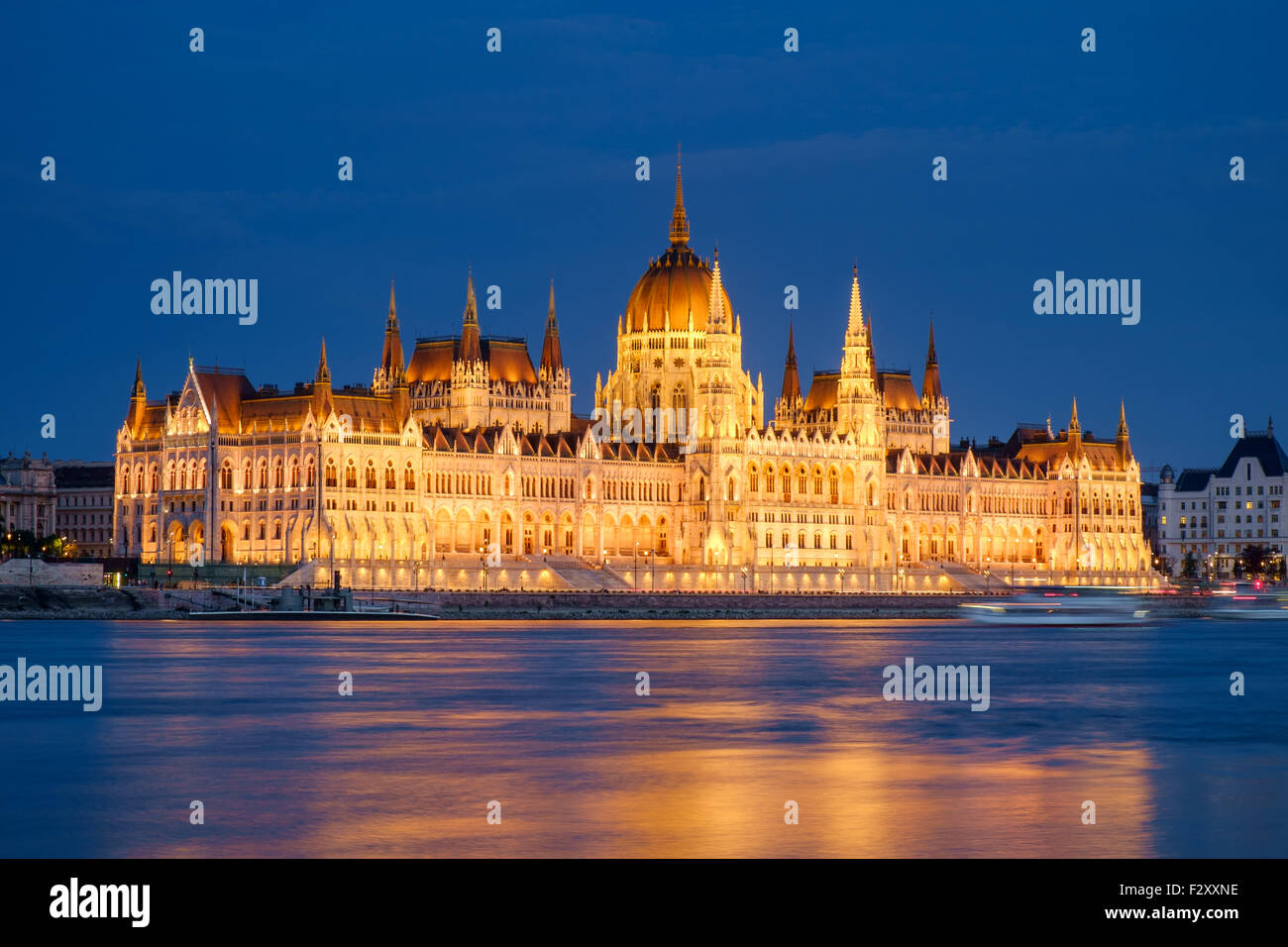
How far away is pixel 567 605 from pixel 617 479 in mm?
30585

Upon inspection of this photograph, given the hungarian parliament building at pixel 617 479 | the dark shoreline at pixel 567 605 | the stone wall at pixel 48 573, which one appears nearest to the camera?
the dark shoreline at pixel 567 605

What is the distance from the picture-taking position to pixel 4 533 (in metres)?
146

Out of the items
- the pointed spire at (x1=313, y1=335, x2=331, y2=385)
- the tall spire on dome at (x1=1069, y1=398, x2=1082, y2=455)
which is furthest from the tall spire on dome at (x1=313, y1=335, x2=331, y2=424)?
the tall spire on dome at (x1=1069, y1=398, x2=1082, y2=455)

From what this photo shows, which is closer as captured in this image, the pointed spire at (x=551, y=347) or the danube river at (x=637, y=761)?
the danube river at (x=637, y=761)

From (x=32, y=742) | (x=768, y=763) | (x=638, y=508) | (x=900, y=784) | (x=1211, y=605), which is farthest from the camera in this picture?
(x=638, y=508)

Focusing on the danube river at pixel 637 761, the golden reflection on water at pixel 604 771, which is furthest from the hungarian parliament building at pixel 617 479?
the golden reflection on water at pixel 604 771

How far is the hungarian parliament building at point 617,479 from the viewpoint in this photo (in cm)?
14138

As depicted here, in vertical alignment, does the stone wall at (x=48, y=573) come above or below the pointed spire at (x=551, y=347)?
below

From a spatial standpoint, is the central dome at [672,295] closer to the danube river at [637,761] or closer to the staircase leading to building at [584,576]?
the staircase leading to building at [584,576]

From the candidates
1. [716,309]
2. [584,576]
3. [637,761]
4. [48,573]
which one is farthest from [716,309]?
[637,761]

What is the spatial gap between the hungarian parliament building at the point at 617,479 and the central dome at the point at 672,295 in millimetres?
185
